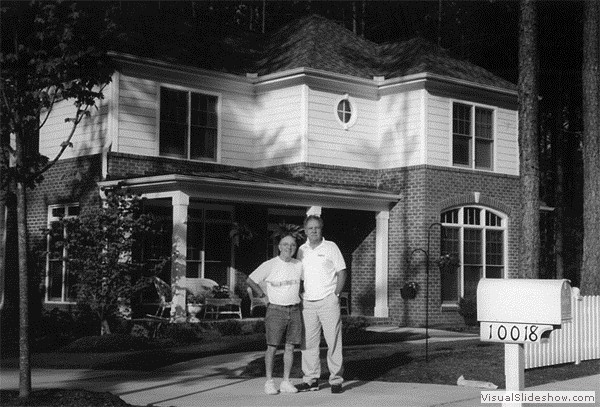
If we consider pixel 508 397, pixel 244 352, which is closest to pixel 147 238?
pixel 244 352

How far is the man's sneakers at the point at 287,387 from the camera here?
34.5 feet

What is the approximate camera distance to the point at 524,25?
14.7 metres

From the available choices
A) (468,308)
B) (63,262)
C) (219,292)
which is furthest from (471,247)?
(63,262)

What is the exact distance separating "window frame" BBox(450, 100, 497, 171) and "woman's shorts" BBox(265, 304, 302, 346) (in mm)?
14156

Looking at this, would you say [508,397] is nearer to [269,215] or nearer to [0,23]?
[0,23]

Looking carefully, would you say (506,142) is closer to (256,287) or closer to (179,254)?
(179,254)

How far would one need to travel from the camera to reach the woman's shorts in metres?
10.6

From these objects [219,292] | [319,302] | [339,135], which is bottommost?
[219,292]

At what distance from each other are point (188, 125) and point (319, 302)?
41.6 feet

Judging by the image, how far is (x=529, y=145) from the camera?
14430 mm

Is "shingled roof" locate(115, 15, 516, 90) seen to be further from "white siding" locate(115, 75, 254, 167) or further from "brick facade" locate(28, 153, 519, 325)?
"brick facade" locate(28, 153, 519, 325)

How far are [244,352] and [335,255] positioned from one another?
6199mm

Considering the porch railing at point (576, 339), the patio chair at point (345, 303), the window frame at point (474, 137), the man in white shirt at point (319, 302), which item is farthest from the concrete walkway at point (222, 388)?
the window frame at point (474, 137)

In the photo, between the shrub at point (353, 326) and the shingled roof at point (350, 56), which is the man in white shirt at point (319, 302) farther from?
the shingled roof at point (350, 56)
